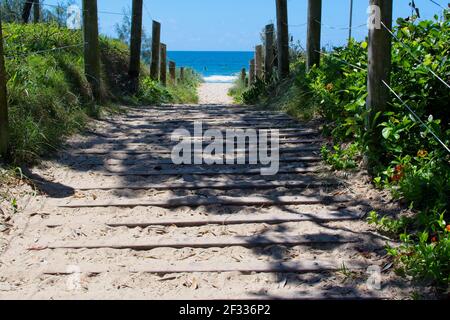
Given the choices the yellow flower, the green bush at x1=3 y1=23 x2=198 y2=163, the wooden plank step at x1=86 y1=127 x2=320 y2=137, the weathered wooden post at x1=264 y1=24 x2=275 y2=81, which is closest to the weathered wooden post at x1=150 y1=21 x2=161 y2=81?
the weathered wooden post at x1=264 y1=24 x2=275 y2=81

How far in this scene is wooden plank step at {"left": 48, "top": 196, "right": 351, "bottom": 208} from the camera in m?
4.67

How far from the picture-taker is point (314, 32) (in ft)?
28.5

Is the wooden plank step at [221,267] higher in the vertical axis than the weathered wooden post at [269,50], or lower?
lower

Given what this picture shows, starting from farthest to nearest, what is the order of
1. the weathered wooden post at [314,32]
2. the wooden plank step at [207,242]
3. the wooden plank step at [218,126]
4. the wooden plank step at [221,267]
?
the weathered wooden post at [314,32], the wooden plank step at [218,126], the wooden plank step at [207,242], the wooden plank step at [221,267]

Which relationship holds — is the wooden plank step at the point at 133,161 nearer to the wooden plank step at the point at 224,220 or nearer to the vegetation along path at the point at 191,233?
the vegetation along path at the point at 191,233

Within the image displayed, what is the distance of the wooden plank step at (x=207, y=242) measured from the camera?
13.0 feet

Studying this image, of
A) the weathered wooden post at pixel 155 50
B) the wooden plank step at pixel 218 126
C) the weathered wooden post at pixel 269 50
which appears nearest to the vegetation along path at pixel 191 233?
the wooden plank step at pixel 218 126

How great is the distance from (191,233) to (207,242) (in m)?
0.22

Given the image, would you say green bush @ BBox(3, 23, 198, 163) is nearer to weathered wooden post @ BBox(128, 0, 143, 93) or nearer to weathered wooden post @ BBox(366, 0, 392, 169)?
weathered wooden post @ BBox(128, 0, 143, 93)

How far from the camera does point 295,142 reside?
21.3 feet

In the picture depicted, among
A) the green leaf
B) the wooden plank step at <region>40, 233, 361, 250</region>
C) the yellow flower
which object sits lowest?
the wooden plank step at <region>40, 233, 361, 250</region>

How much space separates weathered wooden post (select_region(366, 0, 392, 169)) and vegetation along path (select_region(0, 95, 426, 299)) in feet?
1.62

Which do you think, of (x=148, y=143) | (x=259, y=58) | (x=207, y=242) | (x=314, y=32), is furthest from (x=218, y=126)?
(x=259, y=58)

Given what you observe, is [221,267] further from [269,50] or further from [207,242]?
[269,50]
